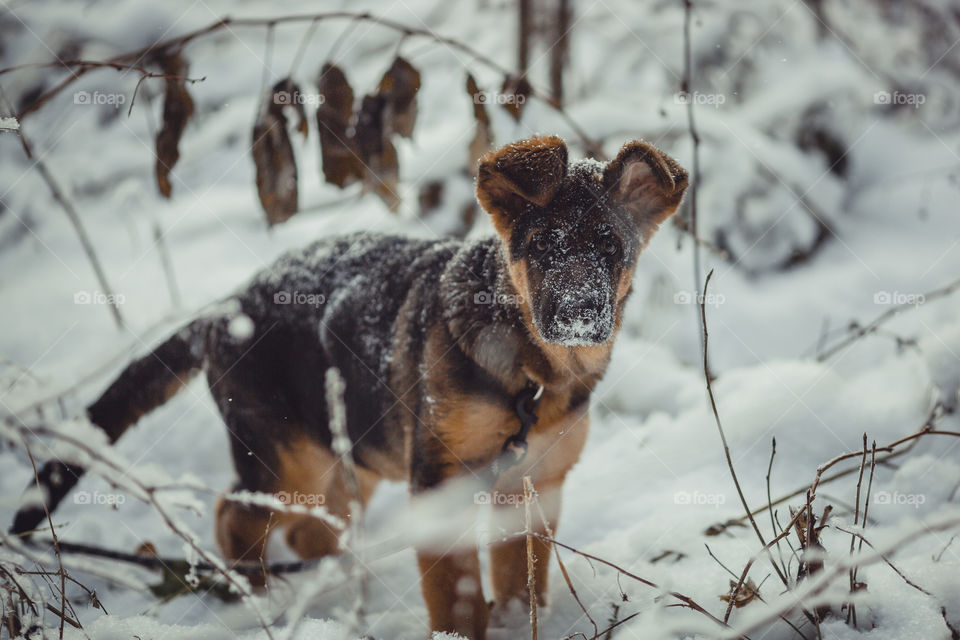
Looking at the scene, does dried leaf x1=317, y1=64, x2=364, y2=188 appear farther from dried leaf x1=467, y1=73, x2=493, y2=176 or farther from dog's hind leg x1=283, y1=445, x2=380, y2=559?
dog's hind leg x1=283, y1=445, x2=380, y2=559

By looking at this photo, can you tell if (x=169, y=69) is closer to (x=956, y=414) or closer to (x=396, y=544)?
(x=396, y=544)

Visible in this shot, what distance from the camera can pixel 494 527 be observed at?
321cm

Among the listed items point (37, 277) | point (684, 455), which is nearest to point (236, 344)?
point (684, 455)

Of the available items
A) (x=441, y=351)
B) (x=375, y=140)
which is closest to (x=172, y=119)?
(x=375, y=140)

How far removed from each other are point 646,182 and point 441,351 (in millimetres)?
1291

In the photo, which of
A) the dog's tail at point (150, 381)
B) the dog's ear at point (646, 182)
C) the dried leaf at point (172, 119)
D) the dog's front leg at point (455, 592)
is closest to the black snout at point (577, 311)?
the dog's ear at point (646, 182)

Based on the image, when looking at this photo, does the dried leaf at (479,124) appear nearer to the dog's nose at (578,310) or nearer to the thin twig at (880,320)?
the dog's nose at (578,310)

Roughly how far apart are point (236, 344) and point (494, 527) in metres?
1.75

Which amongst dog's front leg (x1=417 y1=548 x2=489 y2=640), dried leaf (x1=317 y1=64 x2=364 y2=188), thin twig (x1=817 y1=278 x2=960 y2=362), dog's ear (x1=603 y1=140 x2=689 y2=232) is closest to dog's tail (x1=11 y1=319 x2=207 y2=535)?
dried leaf (x1=317 y1=64 x2=364 y2=188)

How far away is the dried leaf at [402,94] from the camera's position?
10.7 feet

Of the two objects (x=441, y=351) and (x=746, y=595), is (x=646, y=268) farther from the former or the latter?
(x=746, y=595)

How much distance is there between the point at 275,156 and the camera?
3174mm

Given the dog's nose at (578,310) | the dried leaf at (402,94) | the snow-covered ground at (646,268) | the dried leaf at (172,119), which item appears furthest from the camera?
the dried leaf at (402,94)

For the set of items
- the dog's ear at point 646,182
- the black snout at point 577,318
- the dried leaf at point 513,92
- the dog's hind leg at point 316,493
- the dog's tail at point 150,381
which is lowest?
the dog's hind leg at point 316,493
